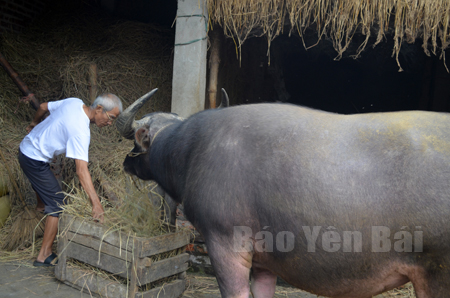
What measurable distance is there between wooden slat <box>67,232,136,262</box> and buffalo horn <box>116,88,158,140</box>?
2.97 ft

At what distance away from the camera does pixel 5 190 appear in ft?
14.3

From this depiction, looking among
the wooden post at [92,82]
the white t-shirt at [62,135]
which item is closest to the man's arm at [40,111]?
the white t-shirt at [62,135]

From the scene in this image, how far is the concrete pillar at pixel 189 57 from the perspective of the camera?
380 cm

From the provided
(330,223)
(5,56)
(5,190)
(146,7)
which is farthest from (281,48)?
(330,223)

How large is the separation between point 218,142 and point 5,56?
16.0ft

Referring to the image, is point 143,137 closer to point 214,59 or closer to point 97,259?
point 97,259

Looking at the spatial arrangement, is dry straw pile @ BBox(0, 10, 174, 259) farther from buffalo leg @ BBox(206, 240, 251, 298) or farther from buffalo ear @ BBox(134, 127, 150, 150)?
buffalo leg @ BBox(206, 240, 251, 298)

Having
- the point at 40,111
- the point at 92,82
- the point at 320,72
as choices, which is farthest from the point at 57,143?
the point at 320,72

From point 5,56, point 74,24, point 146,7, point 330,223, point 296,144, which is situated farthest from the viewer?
point 146,7

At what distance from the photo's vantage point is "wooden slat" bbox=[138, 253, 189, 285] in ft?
8.98

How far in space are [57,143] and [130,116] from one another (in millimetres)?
1125

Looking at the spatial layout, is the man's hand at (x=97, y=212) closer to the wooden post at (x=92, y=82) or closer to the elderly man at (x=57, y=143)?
the elderly man at (x=57, y=143)

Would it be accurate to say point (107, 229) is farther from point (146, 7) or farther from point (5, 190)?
point (146, 7)

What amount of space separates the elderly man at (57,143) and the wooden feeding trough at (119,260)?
0.79 ft
